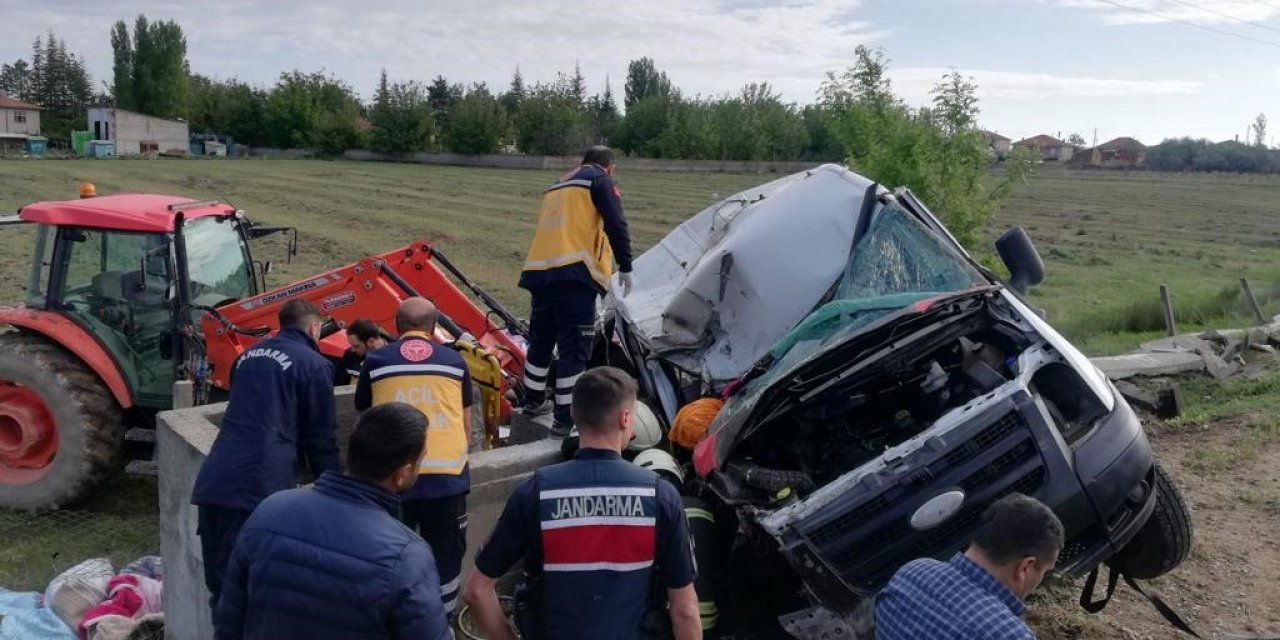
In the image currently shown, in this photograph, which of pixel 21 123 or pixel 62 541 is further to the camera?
pixel 21 123

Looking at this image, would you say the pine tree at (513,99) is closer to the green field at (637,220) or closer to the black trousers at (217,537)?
the green field at (637,220)

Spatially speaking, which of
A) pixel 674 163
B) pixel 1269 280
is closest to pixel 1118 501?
pixel 1269 280

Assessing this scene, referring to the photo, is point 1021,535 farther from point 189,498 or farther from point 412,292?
point 412,292

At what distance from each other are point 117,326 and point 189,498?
A: 9.76 feet

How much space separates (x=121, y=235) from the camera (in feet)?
24.0

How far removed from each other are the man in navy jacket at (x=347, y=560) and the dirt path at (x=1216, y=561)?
373 cm

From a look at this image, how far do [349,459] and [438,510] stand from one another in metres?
1.59

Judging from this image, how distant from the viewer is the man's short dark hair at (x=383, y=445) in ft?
9.16

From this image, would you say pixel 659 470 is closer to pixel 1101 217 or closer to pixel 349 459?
pixel 349 459

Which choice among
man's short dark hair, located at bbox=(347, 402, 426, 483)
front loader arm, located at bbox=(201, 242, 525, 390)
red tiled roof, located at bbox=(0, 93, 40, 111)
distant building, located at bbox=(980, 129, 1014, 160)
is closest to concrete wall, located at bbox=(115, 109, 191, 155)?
red tiled roof, located at bbox=(0, 93, 40, 111)

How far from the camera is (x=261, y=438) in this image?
4301mm

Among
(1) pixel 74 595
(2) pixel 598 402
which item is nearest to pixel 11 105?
(1) pixel 74 595

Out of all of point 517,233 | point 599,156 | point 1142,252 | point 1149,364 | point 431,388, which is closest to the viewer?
point 431,388

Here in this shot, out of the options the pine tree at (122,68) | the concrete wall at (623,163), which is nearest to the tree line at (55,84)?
the pine tree at (122,68)
